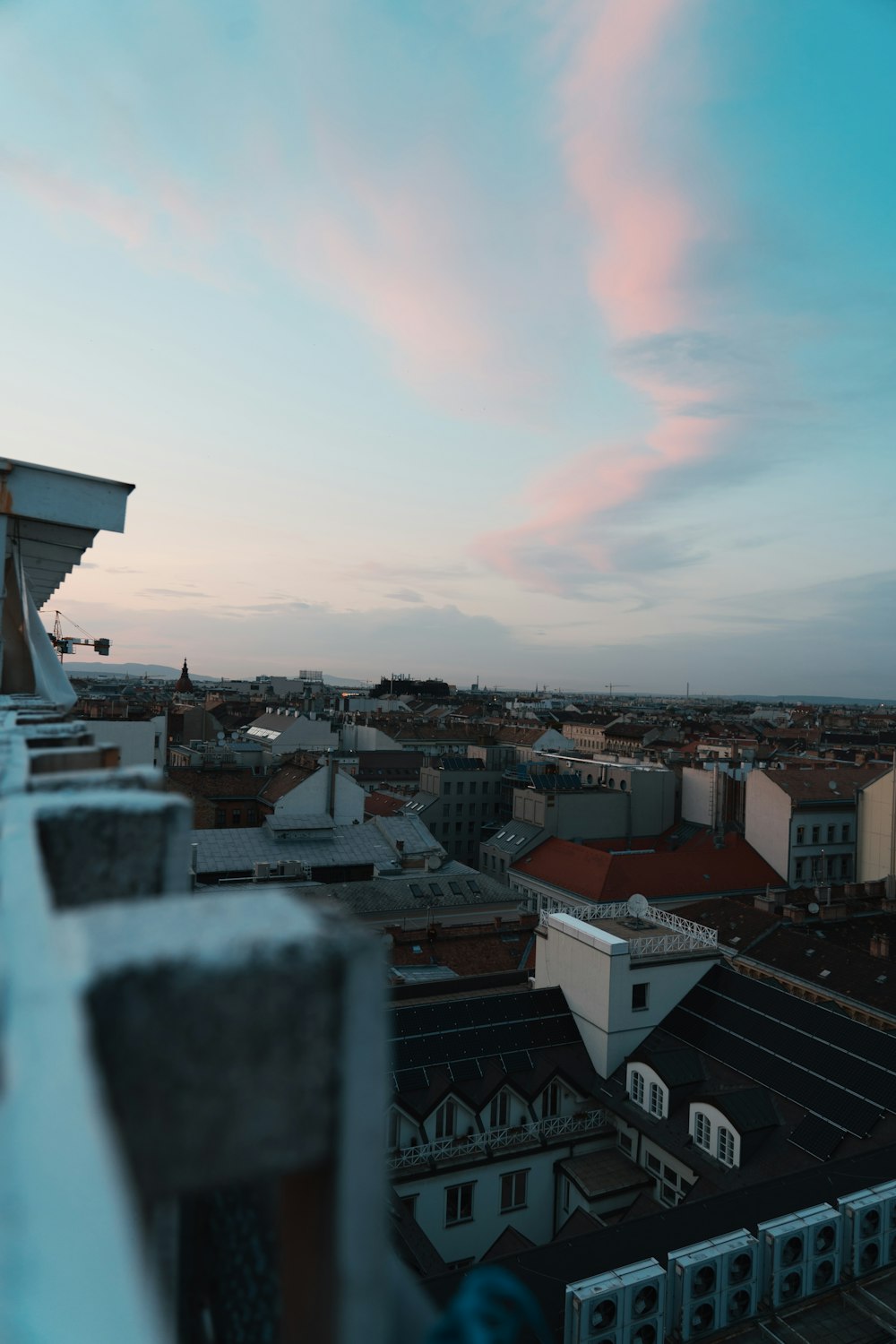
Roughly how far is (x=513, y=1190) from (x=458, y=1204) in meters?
1.44

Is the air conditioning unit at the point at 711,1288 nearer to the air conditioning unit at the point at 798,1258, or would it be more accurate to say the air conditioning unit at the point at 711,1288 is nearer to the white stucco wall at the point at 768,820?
the air conditioning unit at the point at 798,1258

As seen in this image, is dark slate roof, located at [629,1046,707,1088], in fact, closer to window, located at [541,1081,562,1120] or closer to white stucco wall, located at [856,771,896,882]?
window, located at [541,1081,562,1120]

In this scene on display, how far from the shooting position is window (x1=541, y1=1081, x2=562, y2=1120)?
21.0 metres

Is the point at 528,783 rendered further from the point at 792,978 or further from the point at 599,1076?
the point at 599,1076

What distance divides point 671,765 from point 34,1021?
66.3 metres

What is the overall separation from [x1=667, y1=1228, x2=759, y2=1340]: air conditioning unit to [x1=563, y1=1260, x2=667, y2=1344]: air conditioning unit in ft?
0.92

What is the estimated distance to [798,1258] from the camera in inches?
472

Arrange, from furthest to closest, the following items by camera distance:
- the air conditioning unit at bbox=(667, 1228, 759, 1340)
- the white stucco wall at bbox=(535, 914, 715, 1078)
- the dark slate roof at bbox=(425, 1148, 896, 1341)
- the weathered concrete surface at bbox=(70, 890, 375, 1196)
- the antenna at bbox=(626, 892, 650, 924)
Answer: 1. the antenna at bbox=(626, 892, 650, 924)
2. the white stucco wall at bbox=(535, 914, 715, 1078)
3. the dark slate roof at bbox=(425, 1148, 896, 1341)
4. the air conditioning unit at bbox=(667, 1228, 759, 1340)
5. the weathered concrete surface at bbox=(70, 890, 375, 1196)

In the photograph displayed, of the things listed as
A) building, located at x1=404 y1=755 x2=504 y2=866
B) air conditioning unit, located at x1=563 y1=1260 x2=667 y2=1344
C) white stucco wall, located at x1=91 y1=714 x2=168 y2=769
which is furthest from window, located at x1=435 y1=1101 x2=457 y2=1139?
building, located at x1=404 y1=755 x2=504 y2=866

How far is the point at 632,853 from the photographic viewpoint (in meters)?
46.4

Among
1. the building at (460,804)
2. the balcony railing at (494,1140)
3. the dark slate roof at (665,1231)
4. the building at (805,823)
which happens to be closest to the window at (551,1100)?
the balcony railing at (494,1140)

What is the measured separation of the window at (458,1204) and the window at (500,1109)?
1473mm

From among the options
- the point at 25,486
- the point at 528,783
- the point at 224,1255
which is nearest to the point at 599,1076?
the point at 25,486

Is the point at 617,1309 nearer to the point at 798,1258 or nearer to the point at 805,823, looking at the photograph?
the point at 798,1258
